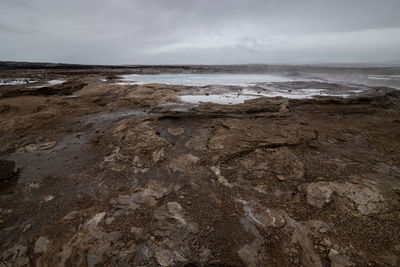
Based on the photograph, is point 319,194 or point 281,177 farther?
point 281,177

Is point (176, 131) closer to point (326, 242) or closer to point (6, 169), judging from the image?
point (6, 169)

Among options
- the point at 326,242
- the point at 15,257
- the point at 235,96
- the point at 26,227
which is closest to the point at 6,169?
the point at 26,227

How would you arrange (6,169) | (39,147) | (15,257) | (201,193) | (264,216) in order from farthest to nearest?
(39,147) < (6,169) < (201,193) < (264,216) < (15,257)

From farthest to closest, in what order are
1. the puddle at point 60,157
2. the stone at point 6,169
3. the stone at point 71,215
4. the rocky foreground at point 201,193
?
the puddle at point 60,157 → the stone at point 6,169 → the stone at point 71,215 → the rocky foreground at point 201,193

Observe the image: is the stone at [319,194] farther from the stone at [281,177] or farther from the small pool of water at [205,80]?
the small pool of water at [205,80]

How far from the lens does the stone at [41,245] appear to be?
7.66 feet

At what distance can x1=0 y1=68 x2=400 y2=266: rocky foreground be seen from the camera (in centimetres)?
231

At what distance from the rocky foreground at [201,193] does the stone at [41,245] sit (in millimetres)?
17

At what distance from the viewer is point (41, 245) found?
240 cm

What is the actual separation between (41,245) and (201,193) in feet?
8.15

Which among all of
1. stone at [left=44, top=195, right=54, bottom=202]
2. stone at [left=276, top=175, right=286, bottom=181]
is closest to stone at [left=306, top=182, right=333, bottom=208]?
stone at [left=276, top=175, right=286, bottom=181]

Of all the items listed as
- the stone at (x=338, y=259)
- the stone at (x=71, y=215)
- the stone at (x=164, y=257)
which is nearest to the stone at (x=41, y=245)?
the stone at (x=71, y=215)

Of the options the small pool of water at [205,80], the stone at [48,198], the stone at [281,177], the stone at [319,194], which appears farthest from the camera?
the small pool of water at [205,80]

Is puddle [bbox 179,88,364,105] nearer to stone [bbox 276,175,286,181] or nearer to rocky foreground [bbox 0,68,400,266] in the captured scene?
rocky foreground [bbox 0,68,400,266]
